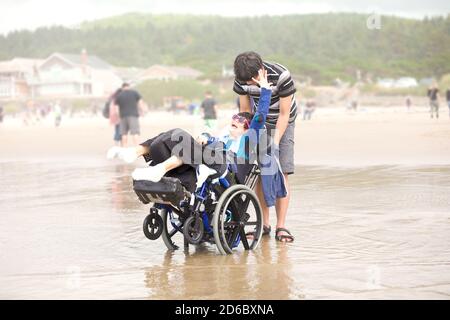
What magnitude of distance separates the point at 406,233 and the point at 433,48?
142120 millimetres

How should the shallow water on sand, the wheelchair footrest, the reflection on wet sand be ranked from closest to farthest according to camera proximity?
the reflection on wet sand, the shallow water on sand, the wheelchair footrest

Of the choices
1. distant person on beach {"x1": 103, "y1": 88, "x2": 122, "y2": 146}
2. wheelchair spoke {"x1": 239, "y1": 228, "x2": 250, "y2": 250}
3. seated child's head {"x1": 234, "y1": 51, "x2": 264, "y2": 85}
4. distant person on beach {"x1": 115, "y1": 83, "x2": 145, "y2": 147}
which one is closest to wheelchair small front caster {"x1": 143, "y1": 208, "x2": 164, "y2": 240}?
wheelchair spoke {"x1": 239, "y1": 228, "x2": 250, "y2": 250}

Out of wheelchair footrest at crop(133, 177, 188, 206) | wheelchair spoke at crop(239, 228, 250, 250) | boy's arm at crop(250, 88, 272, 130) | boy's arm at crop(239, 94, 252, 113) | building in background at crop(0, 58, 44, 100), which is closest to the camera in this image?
wheelchair footrest at crop(133, 177, 188, 206)

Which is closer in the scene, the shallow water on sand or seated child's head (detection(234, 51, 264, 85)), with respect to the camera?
the shallow water on sand

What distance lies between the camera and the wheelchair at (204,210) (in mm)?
6094

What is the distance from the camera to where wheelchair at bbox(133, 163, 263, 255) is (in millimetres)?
6094

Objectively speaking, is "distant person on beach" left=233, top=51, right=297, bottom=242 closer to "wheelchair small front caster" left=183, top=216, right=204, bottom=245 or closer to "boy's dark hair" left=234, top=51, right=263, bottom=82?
"boy's dark hair" left=234, top=51, right=263, bottom=82

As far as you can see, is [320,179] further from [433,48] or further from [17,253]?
[433,48]

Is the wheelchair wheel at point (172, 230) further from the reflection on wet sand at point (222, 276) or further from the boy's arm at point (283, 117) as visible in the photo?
the boy's arm at point (283, 117)

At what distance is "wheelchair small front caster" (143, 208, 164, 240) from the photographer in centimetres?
648

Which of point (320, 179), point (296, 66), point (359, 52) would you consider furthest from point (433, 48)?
point (320, 179)

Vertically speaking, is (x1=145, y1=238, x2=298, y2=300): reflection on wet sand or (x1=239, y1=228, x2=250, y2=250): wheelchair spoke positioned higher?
(x1=239, y1=228, x2=250, y2=250): wheelchair spoke

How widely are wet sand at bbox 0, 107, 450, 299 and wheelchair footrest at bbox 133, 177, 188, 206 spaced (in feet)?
1.67

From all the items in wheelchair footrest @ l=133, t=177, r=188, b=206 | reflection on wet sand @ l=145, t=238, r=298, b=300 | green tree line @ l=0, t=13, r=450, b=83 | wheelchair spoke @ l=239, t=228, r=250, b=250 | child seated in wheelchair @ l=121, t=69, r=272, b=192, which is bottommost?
reflection on wet sand @ l=145, t=238, r=298, b=300
